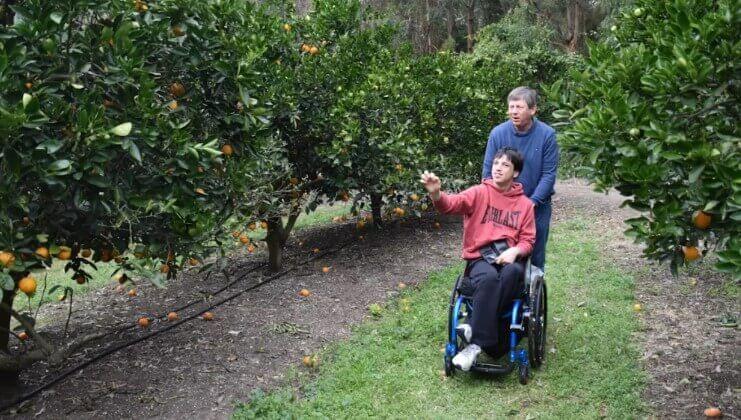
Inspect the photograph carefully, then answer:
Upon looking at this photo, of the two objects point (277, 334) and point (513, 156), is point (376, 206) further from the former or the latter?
point (513, 156)

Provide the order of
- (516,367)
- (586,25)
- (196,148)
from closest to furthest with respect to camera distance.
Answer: (196,148) → (516,367) → (586,25)

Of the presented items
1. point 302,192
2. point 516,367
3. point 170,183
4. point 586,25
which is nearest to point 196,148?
point 170,183

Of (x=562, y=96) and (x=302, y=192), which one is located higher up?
(x=562, y=96)

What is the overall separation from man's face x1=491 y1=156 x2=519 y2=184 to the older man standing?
13.2 inches

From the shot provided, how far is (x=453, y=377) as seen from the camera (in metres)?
4.55

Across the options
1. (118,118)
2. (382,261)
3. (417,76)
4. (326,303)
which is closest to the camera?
(118,118)

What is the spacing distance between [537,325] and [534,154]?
1.27 m

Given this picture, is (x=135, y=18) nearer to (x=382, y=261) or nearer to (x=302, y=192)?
(x=302, y=192)

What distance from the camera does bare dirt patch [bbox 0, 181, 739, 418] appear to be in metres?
4.31

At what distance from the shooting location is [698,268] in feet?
22.2

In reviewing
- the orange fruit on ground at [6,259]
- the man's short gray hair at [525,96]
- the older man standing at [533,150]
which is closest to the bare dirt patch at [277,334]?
the older man standing at [533,150]

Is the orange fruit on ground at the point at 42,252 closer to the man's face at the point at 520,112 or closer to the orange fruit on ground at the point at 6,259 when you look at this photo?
the orange fruit on ground at the point at 6,259

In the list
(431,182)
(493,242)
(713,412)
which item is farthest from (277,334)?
(713,412)

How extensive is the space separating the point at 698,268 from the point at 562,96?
3.91 meters
